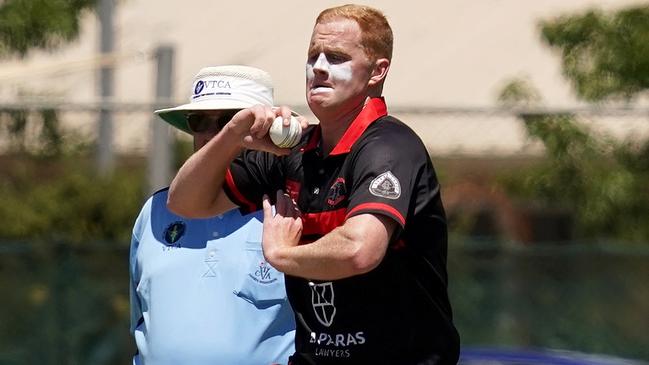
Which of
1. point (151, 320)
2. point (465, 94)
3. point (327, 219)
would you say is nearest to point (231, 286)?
point (151, 320)

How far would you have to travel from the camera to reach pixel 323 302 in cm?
388

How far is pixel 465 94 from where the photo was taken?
51.5 ft

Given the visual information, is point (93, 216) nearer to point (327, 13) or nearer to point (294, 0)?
point (327, 13)

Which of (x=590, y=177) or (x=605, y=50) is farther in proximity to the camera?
(x=605, y=50)

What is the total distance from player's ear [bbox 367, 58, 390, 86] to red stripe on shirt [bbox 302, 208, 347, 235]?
364 mm

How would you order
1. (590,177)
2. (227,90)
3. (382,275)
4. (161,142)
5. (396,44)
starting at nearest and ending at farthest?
(382,275) → (227,90) → (161,142) → (590,177) → (396,44)

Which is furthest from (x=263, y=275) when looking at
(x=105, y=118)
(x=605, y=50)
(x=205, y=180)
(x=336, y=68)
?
(x=605, y=50)

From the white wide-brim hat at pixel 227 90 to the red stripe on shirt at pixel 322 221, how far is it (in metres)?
0.89

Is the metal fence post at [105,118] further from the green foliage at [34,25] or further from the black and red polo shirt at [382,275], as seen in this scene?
the black and red polo shirt at [382,275]

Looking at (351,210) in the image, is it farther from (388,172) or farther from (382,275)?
A: (382,275)

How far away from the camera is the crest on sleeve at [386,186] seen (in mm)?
3646

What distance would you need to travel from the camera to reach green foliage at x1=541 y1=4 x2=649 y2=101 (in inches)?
374

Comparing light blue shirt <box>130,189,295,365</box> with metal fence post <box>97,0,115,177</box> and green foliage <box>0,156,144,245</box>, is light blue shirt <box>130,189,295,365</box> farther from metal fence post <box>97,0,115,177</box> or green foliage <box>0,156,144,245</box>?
green foliage <box>0,156,144,245</box>

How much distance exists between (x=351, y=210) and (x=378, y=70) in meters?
0.46
